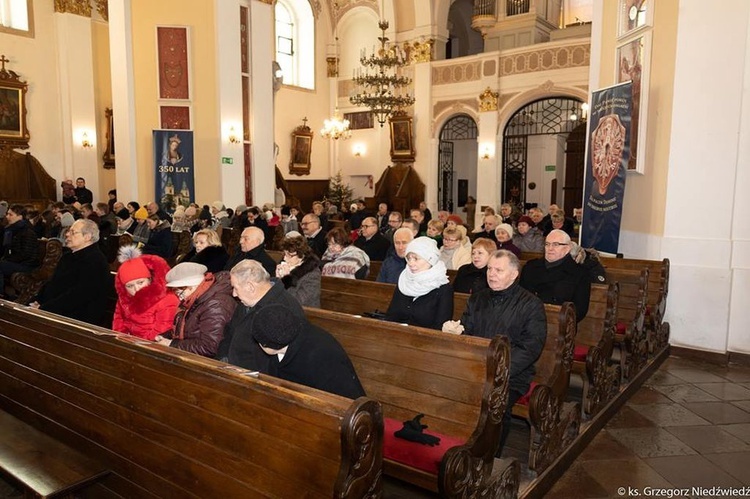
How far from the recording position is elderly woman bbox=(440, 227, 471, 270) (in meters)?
5.68

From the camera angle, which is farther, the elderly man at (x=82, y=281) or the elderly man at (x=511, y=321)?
the elderly man at (x=82, y=281)

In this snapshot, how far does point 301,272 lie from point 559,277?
1.94 meters

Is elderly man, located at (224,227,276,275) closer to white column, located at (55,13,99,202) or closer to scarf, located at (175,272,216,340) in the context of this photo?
scarf, located at (175,272,216,340)

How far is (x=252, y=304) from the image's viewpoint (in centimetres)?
284

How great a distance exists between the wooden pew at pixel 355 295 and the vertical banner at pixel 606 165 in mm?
3095

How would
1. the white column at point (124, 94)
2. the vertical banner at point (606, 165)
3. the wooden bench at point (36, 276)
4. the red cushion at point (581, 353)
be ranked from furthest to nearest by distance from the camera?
the white column at point (124, 94)
the wooden bench at point (36, 276)
the vertical banner at point (606, 165)
the red cushion at point (581, 353)

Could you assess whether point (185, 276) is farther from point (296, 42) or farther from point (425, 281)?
point (296, 42)

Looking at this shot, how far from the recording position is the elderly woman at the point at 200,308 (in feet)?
10.6

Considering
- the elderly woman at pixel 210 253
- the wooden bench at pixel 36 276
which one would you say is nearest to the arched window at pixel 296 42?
the wooden bench at pixel 36 276

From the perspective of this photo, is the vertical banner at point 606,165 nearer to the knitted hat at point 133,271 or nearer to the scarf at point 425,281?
the scarf at point 425,281

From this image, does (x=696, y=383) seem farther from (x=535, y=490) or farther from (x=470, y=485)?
(x=470, y=485)

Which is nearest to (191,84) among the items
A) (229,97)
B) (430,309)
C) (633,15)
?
(229,97)

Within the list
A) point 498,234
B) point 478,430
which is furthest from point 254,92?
point 478,430

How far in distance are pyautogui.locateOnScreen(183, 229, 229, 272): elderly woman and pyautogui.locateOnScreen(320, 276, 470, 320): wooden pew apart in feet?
3.20
